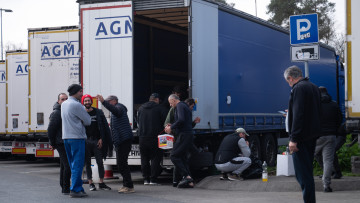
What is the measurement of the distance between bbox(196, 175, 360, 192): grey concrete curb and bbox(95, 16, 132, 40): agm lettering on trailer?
3.31 m

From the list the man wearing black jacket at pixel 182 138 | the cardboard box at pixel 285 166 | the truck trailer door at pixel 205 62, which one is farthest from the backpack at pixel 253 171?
the truck trailer door at pixel 205 62

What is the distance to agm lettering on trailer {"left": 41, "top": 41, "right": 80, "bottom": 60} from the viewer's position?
1666 centimetres

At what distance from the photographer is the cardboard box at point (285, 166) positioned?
12.5m

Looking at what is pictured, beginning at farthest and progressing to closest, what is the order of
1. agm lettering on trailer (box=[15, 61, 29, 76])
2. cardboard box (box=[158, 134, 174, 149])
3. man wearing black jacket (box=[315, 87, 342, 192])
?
agm lettering on trailer (box=[15, 61, 29, 76])
cardboard box (box=[158, 134, 174, 149])
man wearing black jacket (box=[315, 87, 342, 192])

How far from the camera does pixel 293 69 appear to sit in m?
7.89

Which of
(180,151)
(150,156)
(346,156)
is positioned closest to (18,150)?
(150,156)

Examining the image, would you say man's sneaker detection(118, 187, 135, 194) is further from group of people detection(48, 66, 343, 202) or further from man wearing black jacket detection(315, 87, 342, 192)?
man wearing black jacket detection(315, 87, 342, 192)

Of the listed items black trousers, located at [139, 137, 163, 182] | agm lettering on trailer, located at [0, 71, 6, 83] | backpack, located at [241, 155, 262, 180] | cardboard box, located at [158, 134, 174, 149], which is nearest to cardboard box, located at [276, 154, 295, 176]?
backpack, located at [241, 155, 262, 180]

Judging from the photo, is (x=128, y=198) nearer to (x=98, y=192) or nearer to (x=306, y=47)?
(x=98, y=192)

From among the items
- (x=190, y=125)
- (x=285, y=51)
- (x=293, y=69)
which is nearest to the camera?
(x=293, y=69)

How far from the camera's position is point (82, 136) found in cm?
1070

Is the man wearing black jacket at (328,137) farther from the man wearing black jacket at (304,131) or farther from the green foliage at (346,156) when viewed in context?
the man wearing black jacket at (304,131)

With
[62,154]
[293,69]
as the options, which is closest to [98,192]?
[62,154]

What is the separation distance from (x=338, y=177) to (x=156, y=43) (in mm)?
5688
